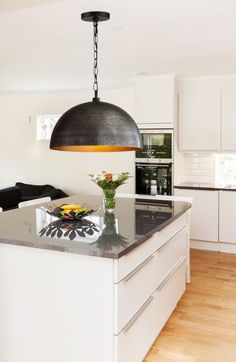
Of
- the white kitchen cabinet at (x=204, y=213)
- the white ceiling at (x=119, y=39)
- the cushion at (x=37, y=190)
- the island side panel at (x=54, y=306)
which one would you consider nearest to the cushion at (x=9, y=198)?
the cushion at (x=37, y=190)

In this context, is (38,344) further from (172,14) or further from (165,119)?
(165,119)

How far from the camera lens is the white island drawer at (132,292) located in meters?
2.13

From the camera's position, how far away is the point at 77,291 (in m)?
2.21

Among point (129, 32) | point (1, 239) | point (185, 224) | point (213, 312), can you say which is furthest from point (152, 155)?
point (1, 239)

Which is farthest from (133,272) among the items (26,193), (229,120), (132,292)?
(26,193)

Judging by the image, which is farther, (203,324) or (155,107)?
(155,107)

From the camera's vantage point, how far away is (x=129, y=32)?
3.56m

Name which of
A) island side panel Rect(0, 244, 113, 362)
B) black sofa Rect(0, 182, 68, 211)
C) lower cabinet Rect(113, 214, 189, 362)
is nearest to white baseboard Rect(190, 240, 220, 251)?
lower cabinet Rect(113, 214, 189, 362)

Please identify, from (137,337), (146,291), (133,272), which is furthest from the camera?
(146,291)

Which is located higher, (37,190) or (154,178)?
→ (154,178)

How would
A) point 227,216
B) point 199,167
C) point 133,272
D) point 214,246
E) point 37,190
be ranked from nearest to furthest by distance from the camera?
point 133,272 < point 227,216 < point 214,246 < point 199,167 < point 37,190

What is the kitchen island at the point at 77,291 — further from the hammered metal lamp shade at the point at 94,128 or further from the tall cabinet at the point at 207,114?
the tall cabinet at the point at 207,114

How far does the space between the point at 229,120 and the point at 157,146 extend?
3.76ft

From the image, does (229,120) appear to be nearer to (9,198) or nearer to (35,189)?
(9,198)
